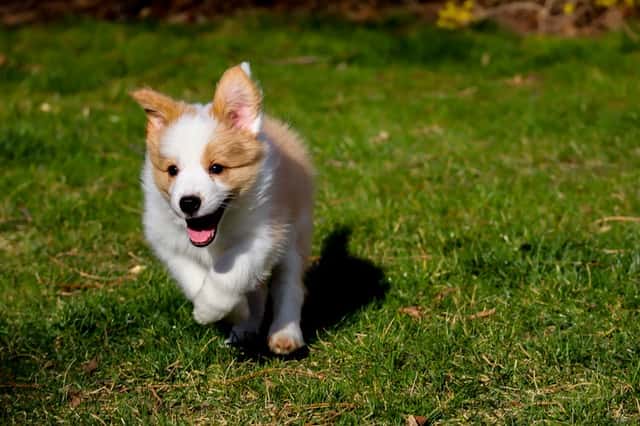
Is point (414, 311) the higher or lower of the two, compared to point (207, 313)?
lower

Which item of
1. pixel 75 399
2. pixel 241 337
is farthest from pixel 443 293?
pixel 75 399

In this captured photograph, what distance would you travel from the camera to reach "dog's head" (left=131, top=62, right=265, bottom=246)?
304 centimetres

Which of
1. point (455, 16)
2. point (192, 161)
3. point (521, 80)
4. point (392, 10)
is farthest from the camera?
point (392, 10)

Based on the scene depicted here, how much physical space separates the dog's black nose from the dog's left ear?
38 centimetres

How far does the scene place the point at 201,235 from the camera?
313cm

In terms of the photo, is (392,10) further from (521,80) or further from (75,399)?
(75,399)

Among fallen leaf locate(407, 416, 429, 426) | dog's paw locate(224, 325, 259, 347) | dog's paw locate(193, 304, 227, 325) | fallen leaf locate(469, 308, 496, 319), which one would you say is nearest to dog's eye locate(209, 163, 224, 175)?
dog's paw locate(193, 304, 227, 325)

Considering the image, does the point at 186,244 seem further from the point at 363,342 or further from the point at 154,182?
the point at 363,342

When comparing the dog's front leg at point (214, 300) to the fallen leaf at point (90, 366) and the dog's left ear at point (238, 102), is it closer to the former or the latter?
the fallen leaf at point (90, 366)

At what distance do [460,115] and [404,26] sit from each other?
3170mm

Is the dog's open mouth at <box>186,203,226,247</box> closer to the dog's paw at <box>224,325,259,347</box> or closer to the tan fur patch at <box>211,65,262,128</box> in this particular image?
Answer: the tan fur patch at <box>211,65,262,128</box>

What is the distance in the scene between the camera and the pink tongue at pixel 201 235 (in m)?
3.12

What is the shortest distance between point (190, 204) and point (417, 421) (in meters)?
1.04

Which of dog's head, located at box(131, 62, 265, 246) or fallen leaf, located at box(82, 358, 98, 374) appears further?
fallen leaf, located at box(82, 358, 98, 374)
